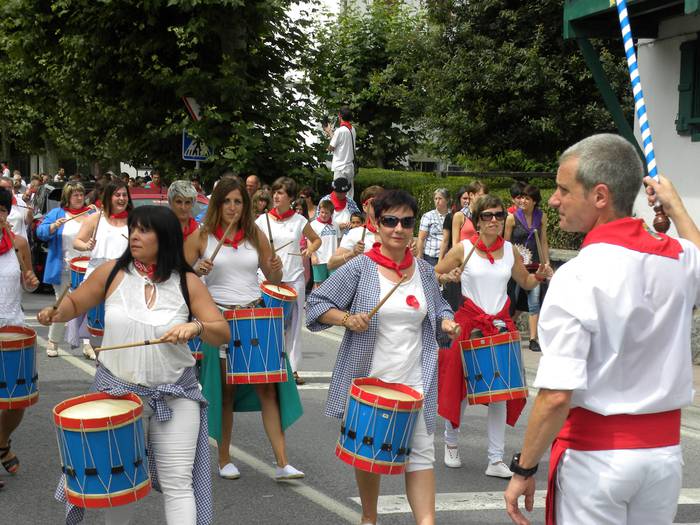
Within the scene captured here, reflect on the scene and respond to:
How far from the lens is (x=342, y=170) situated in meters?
19.3

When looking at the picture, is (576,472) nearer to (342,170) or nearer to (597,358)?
(597,358)

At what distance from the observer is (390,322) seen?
5.50 meters

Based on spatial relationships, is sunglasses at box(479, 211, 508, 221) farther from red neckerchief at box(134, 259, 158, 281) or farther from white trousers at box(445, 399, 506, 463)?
red neckerchief at box(134, 259, 158, 281)

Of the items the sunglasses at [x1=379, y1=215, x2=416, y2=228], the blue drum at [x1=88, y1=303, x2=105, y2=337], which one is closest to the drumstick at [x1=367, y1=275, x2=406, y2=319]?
the sunglasses at [x1=379, y1=215, x2=416, y2=228]

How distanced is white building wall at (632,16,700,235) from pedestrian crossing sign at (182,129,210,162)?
8.34 m

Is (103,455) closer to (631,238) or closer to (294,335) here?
(631,238)

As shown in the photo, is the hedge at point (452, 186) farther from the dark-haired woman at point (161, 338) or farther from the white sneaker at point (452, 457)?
the dark-haired woman at point (161, 338)

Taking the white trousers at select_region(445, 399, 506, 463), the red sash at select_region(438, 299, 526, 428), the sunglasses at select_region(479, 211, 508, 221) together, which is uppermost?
the sunglasses at select_region(479, 211, 508, 221)

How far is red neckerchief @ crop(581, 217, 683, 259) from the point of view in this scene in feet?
10.9

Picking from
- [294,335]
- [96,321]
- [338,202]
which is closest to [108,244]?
[96,321]

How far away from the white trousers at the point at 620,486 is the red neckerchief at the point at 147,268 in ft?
7.39

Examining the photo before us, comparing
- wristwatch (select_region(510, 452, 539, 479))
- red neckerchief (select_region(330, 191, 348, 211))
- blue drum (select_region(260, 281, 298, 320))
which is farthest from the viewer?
red neckerchief (select_region(330, 191, 348, 211))

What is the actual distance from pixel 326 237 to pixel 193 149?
241 inches

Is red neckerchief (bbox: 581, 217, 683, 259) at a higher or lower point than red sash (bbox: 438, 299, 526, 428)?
higher
